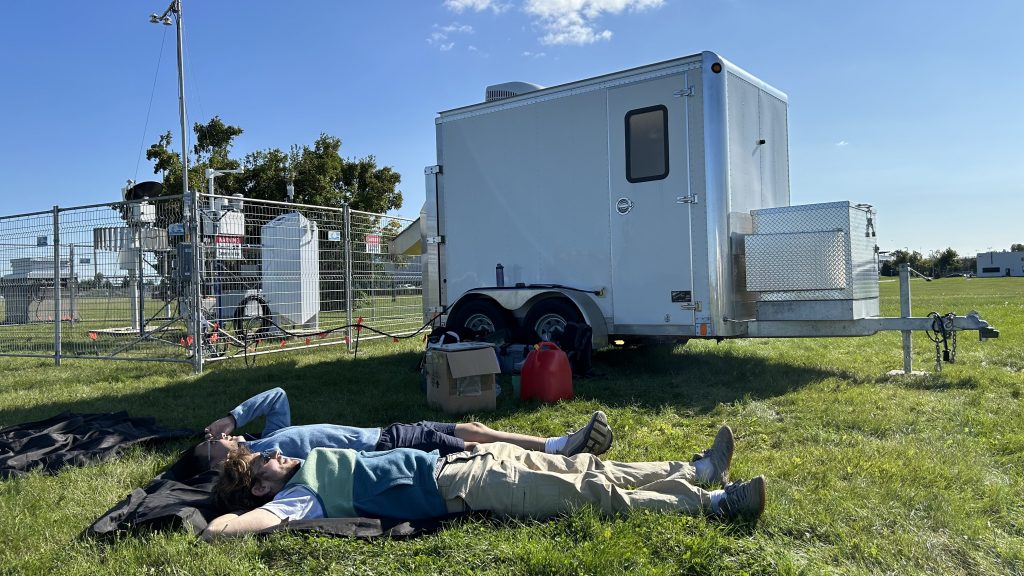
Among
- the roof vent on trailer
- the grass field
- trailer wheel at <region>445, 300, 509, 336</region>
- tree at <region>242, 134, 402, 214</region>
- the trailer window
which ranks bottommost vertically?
the grass field

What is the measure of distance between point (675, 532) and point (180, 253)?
24.2ft

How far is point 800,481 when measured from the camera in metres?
3.81

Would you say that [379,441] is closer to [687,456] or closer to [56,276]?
[687,456]

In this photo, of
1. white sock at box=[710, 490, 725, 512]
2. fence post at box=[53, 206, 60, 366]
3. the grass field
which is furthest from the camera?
fence post at box=[53, 206, 60, 366]

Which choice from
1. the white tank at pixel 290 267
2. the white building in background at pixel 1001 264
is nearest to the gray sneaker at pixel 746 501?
the white tank at pixel 290 267

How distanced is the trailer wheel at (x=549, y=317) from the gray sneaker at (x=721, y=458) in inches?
144

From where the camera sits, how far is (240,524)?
3158 mm

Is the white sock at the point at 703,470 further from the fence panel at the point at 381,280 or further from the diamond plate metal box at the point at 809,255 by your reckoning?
the fence panel at the point at 381,280

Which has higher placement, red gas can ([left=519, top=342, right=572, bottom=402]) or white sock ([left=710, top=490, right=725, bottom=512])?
red gas can ([left=519, top=342, right=572, bottom=402])

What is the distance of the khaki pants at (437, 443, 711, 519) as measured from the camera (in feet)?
10.8

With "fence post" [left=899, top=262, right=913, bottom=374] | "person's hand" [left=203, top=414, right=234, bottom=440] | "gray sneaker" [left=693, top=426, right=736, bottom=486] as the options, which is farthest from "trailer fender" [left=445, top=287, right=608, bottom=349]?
"person's hand" [left=203, top=414, right=234, bottom=440]

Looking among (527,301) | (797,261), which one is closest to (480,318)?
(527,301)

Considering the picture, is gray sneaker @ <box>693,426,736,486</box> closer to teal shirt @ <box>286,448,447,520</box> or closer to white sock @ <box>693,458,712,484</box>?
white sock @ <box>693,458,712,484</box>

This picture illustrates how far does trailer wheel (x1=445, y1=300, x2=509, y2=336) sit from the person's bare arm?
15.9 ft
